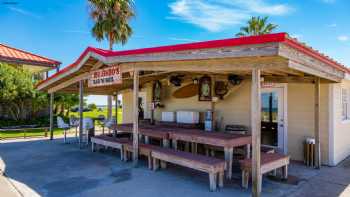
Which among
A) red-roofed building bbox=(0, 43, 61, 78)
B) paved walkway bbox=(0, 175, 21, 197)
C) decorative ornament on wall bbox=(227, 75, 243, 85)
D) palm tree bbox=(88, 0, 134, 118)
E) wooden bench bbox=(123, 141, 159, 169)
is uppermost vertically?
palm tree bbox=(88, 0, 134, 118)

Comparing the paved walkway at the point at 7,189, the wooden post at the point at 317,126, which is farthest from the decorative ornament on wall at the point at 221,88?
the paved walkway at the point at 7,189

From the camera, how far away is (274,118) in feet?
23.3

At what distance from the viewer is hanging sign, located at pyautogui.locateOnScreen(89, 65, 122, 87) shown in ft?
20.7

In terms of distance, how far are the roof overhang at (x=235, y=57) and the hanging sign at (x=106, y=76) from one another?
0.24 meters

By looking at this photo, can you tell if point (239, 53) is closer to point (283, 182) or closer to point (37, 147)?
point (283, 182)

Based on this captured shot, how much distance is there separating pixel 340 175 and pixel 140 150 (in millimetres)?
4558

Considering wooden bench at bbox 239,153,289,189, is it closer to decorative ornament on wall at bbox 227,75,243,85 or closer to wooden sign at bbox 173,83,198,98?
decorative ornament on wall at bbox 227,75,243,85

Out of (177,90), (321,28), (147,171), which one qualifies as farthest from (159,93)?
(321,28)

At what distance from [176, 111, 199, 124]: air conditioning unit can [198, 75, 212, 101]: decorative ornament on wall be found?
22.9 inches

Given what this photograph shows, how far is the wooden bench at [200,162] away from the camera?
13.8 ft

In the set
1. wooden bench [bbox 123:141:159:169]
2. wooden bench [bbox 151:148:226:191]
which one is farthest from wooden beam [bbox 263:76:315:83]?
wooden bench [bbox 123:141:159:169]

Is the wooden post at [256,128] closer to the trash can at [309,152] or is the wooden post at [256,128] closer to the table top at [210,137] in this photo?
the table top at [210,137]

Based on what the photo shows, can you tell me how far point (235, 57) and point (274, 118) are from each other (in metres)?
4.11

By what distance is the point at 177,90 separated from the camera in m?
9.12
